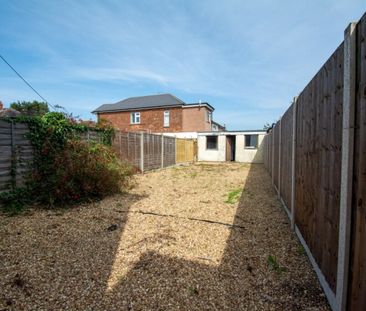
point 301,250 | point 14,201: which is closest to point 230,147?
point 14,201

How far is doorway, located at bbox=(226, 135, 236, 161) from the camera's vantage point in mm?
20719

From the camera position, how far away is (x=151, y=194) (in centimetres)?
654

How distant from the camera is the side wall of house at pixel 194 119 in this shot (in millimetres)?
22250

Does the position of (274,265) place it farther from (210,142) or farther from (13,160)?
(210,142)

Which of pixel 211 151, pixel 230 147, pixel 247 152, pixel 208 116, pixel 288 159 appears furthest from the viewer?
pixel 208 116

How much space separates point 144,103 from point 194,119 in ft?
21.0

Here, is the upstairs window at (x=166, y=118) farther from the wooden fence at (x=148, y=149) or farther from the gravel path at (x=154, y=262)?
the gravel path at (x=154, y=262)

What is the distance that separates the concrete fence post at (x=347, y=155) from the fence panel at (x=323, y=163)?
0.17 meters

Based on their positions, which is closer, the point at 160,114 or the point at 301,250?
the point at 301,250

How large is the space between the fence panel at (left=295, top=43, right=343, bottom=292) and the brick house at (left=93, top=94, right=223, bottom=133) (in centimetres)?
1951

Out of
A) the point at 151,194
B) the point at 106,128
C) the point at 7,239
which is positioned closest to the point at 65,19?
the point at 106,128

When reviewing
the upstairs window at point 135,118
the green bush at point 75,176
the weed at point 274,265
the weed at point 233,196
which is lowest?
the weed at point 233,196

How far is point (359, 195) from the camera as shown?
1357mm

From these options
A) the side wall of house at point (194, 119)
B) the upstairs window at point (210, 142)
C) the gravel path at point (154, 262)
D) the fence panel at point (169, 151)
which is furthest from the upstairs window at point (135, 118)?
the gravel path at point (154, 262)
